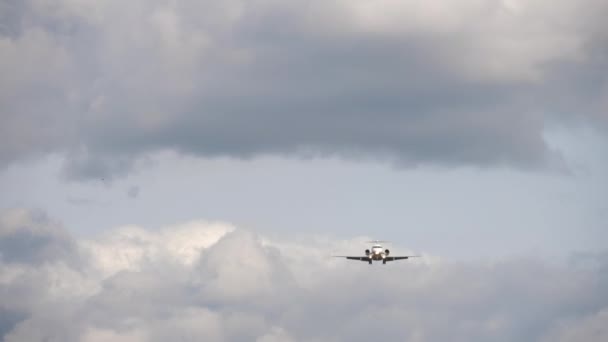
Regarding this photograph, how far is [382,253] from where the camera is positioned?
417 feet
